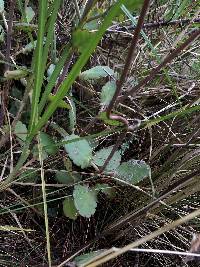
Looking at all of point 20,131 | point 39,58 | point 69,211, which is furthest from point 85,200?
point 39,58

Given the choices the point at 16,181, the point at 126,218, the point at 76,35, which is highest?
the point at 76,35

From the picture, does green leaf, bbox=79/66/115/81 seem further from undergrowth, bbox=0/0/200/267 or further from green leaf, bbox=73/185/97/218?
green leaf, bbox=73/185/97/218

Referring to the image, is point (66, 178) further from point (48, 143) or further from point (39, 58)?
point (39, 58)

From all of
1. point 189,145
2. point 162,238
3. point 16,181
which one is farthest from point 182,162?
point 16,181

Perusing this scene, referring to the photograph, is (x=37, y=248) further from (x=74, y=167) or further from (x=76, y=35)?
(x=76, y=35)

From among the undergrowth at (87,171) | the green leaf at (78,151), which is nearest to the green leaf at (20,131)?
the undergrowth at (87,171)
